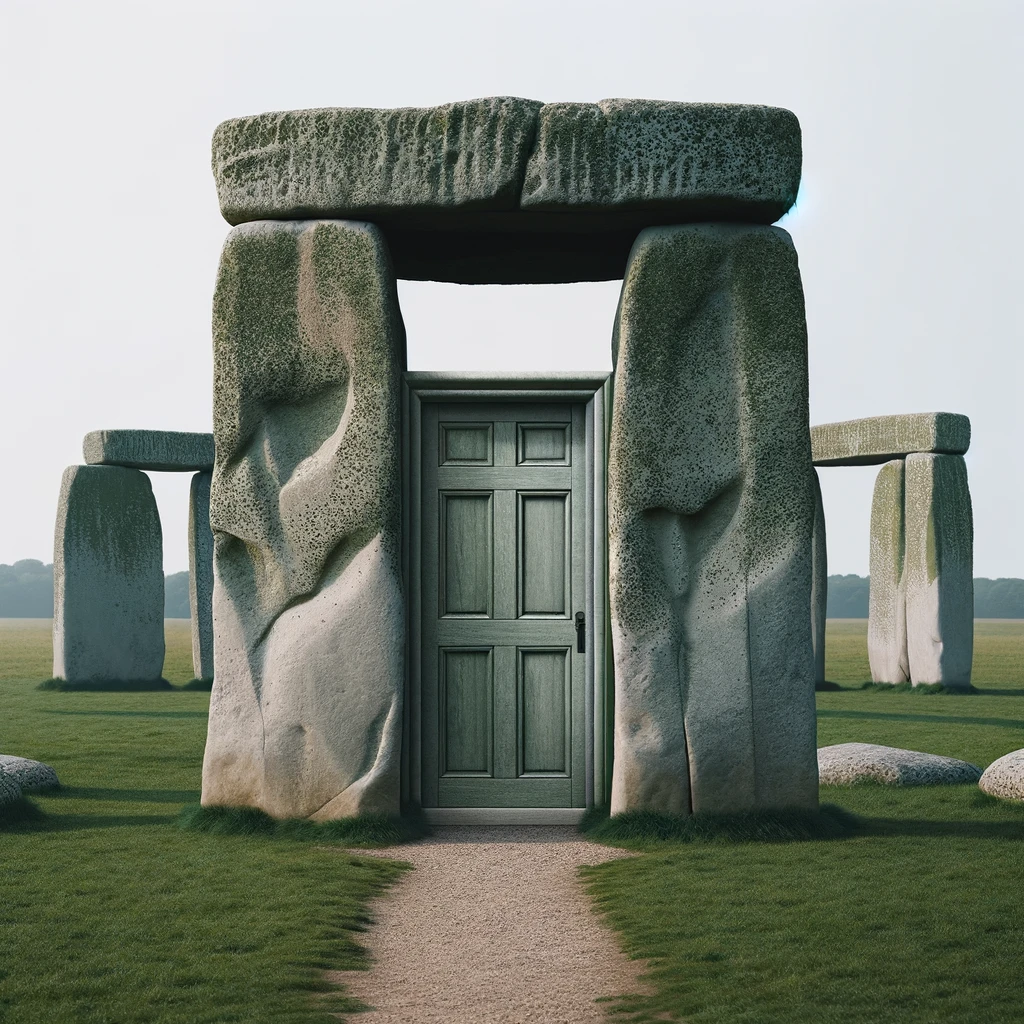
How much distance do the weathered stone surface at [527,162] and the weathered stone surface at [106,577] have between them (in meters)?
12.9

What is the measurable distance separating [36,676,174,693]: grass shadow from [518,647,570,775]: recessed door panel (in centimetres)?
1268

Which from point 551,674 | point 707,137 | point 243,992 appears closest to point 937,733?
point 551,674

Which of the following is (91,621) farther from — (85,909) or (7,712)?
(85,909)

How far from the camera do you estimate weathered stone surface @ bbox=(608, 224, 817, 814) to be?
7852mm

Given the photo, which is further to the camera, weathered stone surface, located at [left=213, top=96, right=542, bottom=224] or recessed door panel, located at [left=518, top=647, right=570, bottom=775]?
recessed door panel, located at [left=518, top=647, right=570, bottom=775]

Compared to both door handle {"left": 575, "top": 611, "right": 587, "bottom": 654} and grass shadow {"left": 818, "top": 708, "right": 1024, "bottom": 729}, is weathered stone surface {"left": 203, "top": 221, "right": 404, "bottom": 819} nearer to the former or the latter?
door handle {"left": 575, "top": 611, "right": 587, "bottom": 654}

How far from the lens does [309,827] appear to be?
7.93 m

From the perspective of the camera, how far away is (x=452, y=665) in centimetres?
860

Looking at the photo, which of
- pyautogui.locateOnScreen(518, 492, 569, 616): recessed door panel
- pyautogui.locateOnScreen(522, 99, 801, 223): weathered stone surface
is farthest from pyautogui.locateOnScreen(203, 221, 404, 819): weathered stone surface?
pyautogui.locateOnScreen(522, 99, 801, 223): weathered stone surface

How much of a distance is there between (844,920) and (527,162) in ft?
14.2

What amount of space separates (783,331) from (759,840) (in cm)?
282

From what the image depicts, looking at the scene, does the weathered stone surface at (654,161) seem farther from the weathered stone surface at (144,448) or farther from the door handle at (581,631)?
the weathered stone surface at (144,448)

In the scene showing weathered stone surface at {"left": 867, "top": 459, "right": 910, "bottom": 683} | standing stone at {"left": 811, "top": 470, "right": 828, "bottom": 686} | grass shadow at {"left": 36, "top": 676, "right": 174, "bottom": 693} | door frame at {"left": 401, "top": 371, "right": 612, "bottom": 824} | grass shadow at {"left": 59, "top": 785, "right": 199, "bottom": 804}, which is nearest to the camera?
door frame at {"left": 401, "top": 371, "right": 612, "bottom": 824}

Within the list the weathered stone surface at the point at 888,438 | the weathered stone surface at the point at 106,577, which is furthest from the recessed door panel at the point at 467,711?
the weathered stone surface at the point at 106,577
